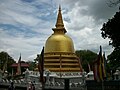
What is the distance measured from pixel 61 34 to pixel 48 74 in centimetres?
1718

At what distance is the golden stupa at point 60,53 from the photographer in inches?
2183

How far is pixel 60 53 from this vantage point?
5894cm

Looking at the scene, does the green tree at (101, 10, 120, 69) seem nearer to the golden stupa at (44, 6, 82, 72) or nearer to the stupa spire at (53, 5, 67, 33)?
the golden stupa at (44, 6, 82, 72)

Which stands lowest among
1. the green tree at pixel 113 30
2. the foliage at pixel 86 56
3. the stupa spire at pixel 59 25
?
the green tree at pixel 113 30

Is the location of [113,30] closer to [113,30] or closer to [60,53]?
[113,30]

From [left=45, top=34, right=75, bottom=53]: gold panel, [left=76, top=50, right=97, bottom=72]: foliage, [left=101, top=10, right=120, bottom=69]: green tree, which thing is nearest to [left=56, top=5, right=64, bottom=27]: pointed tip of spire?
[left=45, top=34, right=75, bottom=53]: gold panel

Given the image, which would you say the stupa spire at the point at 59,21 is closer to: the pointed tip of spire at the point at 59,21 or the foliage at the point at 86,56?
the pointed tip of spire at the point at 59,21

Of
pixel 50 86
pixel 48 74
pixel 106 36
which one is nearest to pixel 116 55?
pixel 106 36

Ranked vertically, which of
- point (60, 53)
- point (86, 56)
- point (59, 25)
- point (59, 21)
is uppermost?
point (59, 21)

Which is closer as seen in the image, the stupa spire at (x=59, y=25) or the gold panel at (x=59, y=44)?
the gold panel at (x=59, y=44)

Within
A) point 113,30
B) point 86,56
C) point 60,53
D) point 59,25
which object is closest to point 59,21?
point 59,25

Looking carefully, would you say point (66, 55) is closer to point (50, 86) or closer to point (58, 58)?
point (58, 58)

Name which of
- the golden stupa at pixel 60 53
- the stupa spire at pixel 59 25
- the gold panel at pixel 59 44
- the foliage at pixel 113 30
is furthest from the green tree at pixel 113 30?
the stupa spire at pixel 59 25

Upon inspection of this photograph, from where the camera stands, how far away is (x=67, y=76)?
50.2 meters
